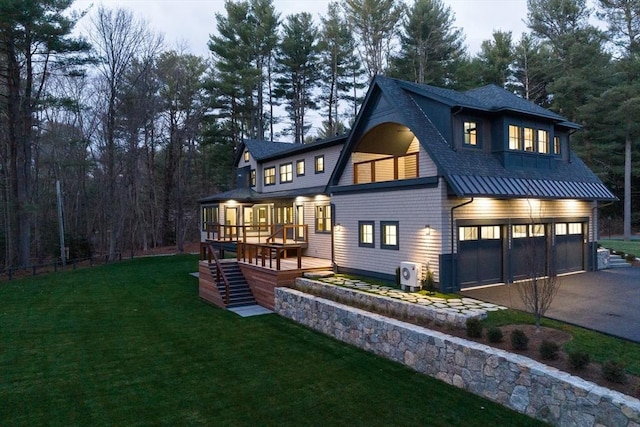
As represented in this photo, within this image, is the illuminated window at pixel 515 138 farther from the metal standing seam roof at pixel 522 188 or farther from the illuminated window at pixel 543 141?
the metal standing seam roof at pixel 522 188

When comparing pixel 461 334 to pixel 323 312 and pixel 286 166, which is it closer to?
pixel 323 312

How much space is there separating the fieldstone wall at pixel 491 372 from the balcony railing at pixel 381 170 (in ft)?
Result: 17.8

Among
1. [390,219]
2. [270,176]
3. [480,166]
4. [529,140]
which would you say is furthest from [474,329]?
[270,176]

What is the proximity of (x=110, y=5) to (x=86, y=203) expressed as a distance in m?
13.7

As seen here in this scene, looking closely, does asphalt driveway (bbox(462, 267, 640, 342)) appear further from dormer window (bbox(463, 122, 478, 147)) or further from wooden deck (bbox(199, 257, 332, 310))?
wooden deck (bbox(199, 257, 332, 310))

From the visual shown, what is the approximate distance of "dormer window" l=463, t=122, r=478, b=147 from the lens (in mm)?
11765

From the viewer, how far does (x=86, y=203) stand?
95.5 feet

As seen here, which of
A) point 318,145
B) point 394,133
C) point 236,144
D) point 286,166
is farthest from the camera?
point 236,144

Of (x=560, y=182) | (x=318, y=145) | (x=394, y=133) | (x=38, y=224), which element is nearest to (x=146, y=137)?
(x=38, y=224)

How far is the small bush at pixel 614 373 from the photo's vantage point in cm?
514

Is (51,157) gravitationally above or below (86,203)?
above

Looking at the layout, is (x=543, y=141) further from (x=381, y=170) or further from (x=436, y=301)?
(x=436, y=301)

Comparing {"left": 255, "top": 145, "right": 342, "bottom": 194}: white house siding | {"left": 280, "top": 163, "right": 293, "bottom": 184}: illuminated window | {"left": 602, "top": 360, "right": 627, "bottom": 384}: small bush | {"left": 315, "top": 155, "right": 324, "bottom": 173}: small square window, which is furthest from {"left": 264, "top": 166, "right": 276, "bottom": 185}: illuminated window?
{"left": 602, "top": 360, "right": 627, "bottom": 384}: small bush

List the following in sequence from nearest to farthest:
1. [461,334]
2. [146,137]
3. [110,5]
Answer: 1. [461,334]
2. [110,5]
3. [146,137]
